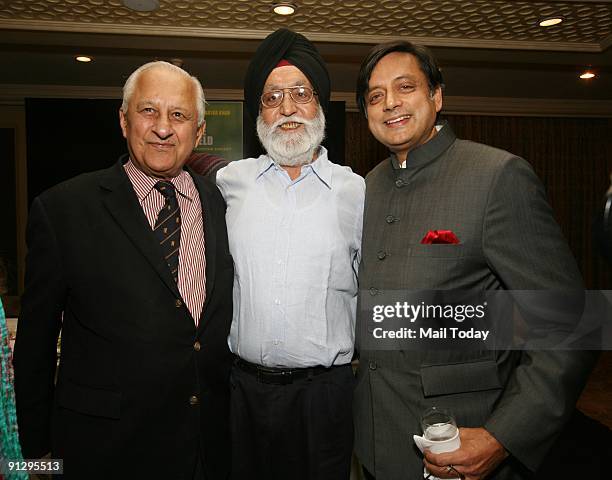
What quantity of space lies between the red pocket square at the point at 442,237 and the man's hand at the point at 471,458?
52cm

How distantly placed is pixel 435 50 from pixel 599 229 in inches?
182

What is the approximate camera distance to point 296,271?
1.71 m

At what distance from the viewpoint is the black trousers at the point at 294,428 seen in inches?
66.2

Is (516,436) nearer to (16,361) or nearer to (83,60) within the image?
(16,361)

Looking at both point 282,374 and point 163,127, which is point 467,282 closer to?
point 282,374

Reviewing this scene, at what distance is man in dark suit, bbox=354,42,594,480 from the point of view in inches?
52.8

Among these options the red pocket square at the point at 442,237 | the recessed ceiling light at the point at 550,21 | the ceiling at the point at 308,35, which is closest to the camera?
the red pocket square at the point at 442,237

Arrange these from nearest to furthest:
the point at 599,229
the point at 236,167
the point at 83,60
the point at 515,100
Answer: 1. the point at 599,229
2. the point at 236,167
3. the point at 83,60
4. the point at 515,100

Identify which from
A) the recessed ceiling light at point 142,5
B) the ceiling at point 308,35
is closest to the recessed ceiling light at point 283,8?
the ceiling at point 308,35

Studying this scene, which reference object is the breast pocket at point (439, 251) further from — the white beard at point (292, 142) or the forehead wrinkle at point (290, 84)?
the forehead wrinkle at point (290, 84)

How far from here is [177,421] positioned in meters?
1.56

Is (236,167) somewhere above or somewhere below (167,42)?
below

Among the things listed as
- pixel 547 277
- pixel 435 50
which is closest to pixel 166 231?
pixel 547 277

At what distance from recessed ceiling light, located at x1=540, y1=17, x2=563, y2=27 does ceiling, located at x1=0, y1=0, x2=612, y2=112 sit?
0.06 m
